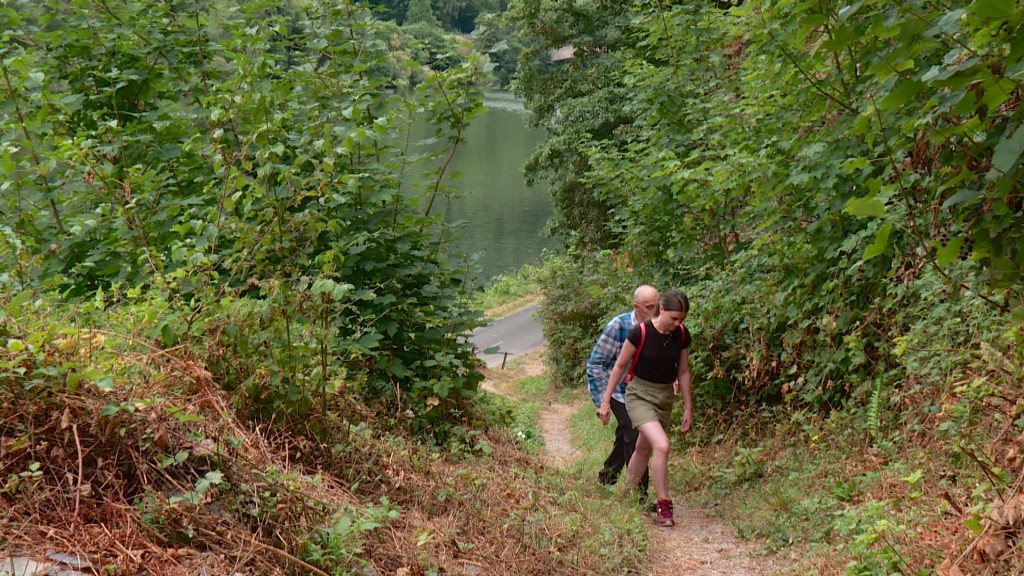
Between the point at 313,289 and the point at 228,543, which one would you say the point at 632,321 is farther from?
the point at 228,543

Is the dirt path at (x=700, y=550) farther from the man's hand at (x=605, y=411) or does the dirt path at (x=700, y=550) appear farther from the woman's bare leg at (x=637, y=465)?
the man's hand at (x=605, y=411)

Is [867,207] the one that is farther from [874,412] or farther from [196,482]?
[874,412]

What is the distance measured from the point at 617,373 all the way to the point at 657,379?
32 centimetres

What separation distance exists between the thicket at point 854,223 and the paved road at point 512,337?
35.5 ft

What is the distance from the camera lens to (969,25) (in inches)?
130

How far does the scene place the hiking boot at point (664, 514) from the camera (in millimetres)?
6789

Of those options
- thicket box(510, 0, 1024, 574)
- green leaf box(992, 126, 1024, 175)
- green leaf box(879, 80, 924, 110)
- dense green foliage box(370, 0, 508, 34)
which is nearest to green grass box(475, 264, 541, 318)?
thicket box(510, 0, 1024, 574)

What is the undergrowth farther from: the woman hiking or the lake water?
the lake water

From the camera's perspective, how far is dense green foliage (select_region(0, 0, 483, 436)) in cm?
548

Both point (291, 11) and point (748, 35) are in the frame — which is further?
point (291, 11)

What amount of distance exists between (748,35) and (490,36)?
9.48 feet

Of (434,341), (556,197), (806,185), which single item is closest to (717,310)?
(806,185)

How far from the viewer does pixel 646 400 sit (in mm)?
6996

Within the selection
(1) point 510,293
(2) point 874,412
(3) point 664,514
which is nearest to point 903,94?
(2) point 874,412
